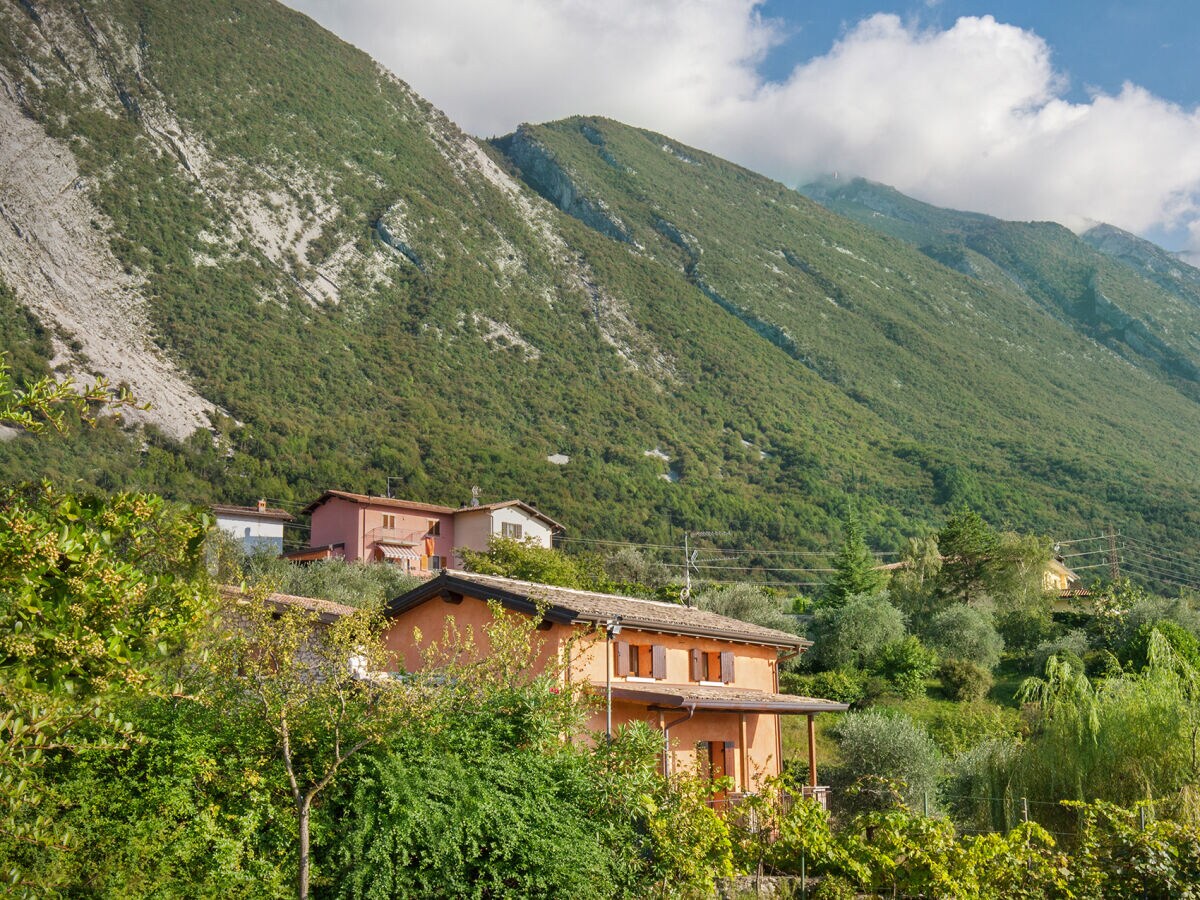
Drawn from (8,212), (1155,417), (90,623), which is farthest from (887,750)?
(1155,417)

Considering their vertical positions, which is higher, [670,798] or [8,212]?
[8,212]

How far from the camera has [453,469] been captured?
75750 millimetres

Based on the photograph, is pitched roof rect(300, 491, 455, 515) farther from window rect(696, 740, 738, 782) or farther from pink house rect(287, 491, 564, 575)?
window rect(696, 740, 738, 782)

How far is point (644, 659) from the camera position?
997 inches

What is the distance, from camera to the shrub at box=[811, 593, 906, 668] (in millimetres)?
44406

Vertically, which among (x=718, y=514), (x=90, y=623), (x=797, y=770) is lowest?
(x=797, y=770)

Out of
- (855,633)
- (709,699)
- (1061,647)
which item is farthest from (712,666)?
(1061,647)

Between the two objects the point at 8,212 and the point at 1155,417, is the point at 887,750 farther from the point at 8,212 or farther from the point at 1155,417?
the point at 1155,417

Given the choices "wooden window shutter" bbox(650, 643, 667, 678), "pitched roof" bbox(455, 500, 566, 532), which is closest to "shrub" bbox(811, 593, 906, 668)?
"wooden window shutter" bbox(650, 643, 667, 678)

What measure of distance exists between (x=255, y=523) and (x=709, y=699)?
4535cm

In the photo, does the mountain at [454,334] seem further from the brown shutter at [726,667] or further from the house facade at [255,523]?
the brown shutter at [726,667]

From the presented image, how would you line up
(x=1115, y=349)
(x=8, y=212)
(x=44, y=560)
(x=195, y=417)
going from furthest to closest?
(x=1115, y=349), (x=8, y=212), (x=195, y=417), (x=44, y=560)

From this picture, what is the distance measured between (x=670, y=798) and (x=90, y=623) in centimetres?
824

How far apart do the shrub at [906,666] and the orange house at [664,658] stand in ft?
39.6
